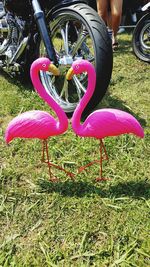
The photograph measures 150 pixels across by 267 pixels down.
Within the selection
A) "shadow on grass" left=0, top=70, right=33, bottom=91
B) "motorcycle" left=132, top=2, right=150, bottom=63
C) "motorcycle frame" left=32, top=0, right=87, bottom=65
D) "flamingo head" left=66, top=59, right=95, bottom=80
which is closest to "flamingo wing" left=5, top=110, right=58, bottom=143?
"flamingo head" left=66, top=59, right=95, bottom=80

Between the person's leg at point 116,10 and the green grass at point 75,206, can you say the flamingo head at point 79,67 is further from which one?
the person's leg at point 116,10

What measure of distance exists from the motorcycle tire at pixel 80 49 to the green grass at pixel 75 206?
0.46 metres

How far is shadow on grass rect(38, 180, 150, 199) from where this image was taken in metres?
2.16

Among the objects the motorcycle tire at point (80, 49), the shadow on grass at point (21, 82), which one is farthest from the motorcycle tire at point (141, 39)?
the shadow on grass at point (21, 82)

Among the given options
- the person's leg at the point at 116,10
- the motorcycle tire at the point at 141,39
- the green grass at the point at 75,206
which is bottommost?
the green grass at the point at 75,206

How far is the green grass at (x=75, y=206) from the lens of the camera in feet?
5.94

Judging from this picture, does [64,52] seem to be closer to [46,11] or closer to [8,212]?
[46,11]

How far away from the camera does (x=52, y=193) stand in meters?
2.18

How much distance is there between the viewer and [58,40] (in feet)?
11.8

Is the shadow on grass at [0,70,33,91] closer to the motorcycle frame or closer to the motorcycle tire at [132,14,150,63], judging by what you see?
the motorcycle frame

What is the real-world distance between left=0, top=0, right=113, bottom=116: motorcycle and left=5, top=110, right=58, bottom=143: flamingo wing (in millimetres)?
684

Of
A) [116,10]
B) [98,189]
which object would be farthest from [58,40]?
[98,189]

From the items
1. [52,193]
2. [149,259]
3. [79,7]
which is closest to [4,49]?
[79,7]

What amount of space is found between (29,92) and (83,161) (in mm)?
1349
